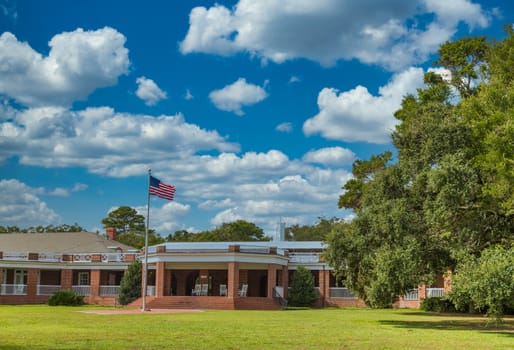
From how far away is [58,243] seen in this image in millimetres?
58969

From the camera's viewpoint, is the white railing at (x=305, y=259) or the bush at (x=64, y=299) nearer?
the bush at (x=64, y=299)

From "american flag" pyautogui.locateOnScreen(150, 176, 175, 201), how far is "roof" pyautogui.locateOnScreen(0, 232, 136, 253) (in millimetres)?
17961

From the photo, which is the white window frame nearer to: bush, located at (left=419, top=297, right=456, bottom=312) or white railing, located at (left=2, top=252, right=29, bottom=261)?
white railing, located at (left=2, top=252, right=29, bottom=261)

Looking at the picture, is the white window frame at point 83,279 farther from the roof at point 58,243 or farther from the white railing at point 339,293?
the white railing at point 339,293

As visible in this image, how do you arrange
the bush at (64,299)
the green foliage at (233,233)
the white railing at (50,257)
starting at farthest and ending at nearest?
the green foliage at (233,233)
the white railing at (50,257)
the bush at (64,299)

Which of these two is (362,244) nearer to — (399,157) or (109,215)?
(399,157)

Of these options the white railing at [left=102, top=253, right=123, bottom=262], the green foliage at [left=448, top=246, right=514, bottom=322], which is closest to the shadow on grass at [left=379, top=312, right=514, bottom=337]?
the green foliage at [left=448, top=246, right=514, bottom=322]

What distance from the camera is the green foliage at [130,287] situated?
155ft

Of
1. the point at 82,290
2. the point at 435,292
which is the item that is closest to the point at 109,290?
the point at 82,290

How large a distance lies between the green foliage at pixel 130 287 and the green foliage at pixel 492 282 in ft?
94.1

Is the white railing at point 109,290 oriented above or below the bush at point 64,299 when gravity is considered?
above

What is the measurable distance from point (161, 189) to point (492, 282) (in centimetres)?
2338

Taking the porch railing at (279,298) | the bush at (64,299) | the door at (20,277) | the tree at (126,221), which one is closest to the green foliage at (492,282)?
the porch railing at (279,298)

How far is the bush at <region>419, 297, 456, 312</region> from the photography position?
139 ft
